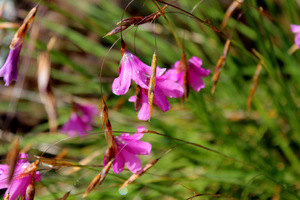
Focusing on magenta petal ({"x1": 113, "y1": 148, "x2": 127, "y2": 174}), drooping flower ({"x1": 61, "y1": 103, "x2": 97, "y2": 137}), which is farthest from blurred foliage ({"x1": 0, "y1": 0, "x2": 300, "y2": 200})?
magenta petal ({"x1": 113, "y1": 148, "x2": 127, "y2": 174})

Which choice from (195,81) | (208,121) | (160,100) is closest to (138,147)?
(160,100)

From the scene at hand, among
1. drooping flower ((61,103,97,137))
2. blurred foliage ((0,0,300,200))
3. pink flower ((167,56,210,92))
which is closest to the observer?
pink flower ((167,56,210,92))

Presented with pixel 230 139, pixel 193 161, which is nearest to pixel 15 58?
pixel 230 139

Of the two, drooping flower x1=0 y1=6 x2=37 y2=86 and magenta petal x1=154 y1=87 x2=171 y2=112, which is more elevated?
drooping flower x1=0 y1=6 x2=37 y2=86

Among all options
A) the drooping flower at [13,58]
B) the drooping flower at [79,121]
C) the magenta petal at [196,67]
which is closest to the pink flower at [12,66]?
the drooping flower at [13,58]

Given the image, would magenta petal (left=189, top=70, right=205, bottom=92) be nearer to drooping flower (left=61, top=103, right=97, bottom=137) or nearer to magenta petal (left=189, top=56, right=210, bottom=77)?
magenta petal (left=189, top=56, right=210, bottom=77)

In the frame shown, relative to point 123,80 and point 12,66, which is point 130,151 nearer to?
point 123,80

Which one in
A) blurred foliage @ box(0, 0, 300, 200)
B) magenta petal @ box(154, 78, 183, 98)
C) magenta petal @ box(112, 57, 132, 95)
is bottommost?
blurred foliage @ box(0, 0, 300, 200)
